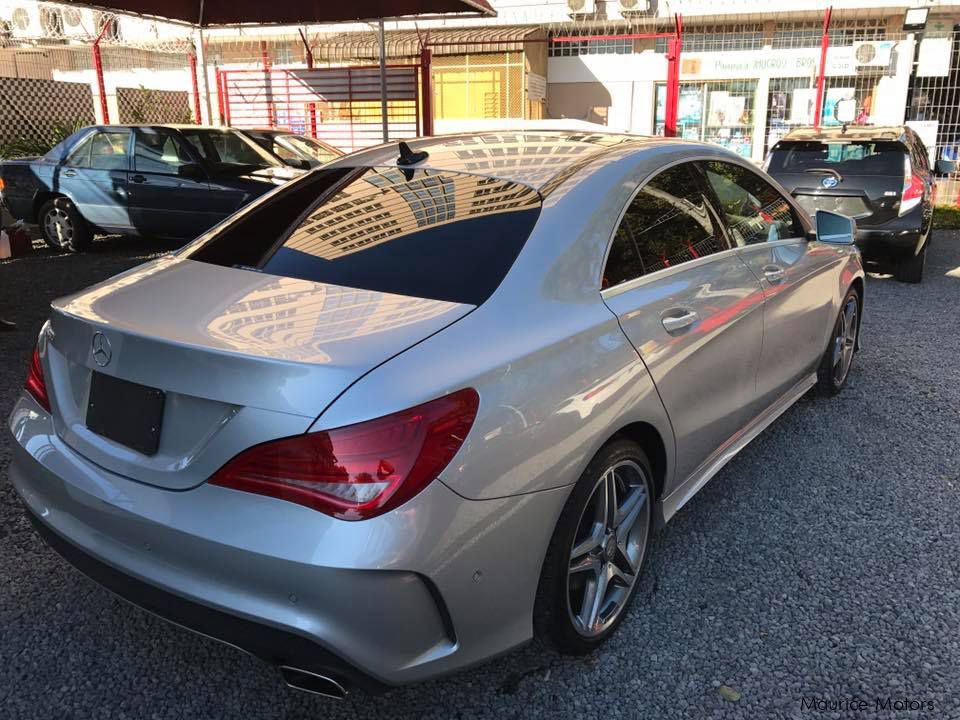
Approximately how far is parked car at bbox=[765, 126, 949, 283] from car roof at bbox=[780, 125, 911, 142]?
18mm

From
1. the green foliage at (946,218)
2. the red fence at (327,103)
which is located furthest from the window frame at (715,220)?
the red fence at (327,103)

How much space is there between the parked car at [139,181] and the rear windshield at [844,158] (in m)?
5.43

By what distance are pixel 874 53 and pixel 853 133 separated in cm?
1227

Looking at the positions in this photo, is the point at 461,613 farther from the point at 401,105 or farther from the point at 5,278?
the point at 401,105

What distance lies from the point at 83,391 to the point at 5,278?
697 cm

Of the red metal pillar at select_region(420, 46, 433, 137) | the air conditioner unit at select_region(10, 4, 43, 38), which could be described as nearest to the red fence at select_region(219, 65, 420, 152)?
the red metal pillar at select_region(420, 46, 433, 137)

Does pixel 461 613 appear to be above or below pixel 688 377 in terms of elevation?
below

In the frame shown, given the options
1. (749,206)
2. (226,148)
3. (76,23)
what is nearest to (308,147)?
(226,148)

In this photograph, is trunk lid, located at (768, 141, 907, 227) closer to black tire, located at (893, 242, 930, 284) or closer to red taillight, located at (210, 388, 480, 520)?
black tire, located at (893, 242, 930, 284)

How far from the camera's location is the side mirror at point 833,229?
14.0ft

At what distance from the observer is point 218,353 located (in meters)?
1.93

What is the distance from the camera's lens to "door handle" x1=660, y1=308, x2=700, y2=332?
270 cm

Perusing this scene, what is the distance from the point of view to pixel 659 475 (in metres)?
2.80

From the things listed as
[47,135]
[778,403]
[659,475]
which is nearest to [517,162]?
[659,475]
